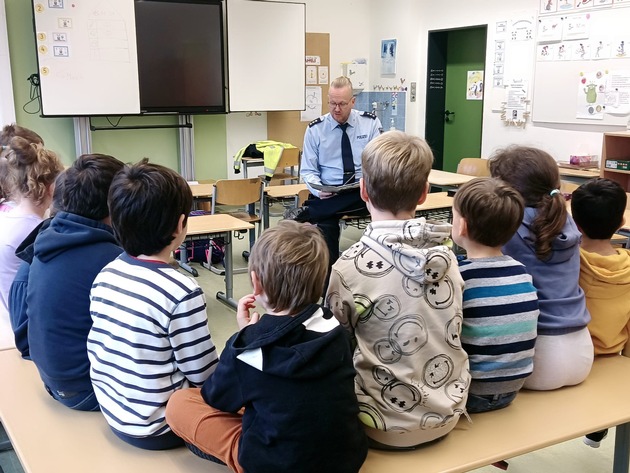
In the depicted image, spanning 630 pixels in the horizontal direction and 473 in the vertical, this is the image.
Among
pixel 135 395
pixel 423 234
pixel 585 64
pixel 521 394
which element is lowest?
pixel 521 394

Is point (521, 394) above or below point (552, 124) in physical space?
below

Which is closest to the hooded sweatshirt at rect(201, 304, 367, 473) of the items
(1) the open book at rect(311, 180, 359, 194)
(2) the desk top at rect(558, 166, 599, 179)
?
(1) the open book at rect(311, 180, 359, 194)

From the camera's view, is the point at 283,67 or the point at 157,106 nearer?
the point at 157,106

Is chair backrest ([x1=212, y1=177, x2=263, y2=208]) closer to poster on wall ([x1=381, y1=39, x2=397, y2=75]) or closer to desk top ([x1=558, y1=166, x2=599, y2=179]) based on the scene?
desk top ([x1=558, y1=166, x2=599, y2=179])

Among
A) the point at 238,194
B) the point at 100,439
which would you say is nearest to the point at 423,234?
the point at 100,439

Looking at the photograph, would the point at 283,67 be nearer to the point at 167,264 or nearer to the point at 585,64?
the point at 585,64

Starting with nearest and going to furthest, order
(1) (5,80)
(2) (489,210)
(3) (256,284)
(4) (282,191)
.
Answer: (3) (256,284)
(2) (489,210)
(4) (282,191)
(1) (5,80)

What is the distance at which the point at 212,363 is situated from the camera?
1628 millimetres

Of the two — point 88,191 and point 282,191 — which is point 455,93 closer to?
point 282,191

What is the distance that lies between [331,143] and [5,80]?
4.12 meters

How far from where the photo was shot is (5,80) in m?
6.52

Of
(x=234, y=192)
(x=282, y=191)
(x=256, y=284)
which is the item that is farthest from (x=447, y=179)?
(x=256, y=284)

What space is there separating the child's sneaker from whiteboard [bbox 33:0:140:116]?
A: 19.0ft

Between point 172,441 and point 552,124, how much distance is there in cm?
587
